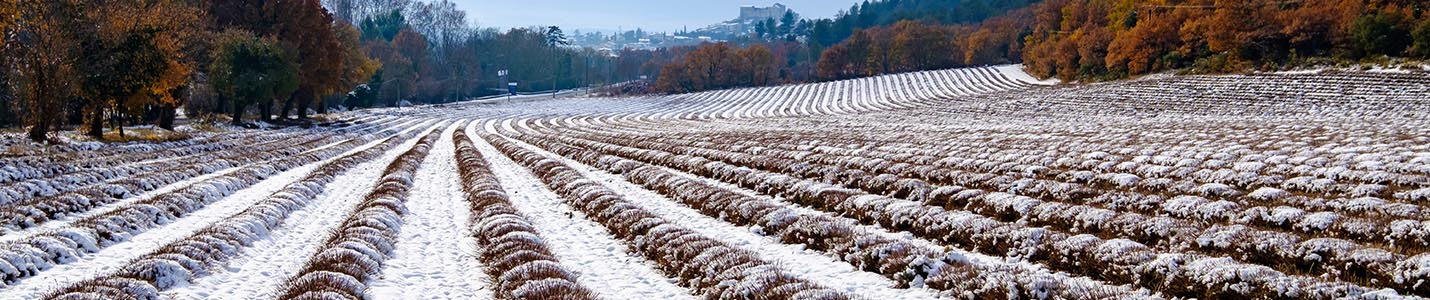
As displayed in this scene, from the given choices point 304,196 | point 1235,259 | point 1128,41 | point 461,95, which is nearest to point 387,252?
point 304,196

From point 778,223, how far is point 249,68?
5713cm

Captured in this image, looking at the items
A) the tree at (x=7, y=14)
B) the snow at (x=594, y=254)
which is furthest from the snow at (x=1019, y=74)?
the tree at (x=7, y=14)

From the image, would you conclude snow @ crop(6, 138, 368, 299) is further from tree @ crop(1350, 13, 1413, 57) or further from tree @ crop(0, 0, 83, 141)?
tree @ crop(1350, 13, 1413, 57)

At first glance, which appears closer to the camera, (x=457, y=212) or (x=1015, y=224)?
(x=1015, y=224)

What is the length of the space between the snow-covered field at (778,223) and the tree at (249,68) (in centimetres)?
2722

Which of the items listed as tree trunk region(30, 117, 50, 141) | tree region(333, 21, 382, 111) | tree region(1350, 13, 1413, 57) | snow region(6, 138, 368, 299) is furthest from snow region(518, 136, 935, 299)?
tree region(333, 21, 382, 111)

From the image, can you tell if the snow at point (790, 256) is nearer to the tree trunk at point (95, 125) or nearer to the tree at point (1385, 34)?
the tree trunk at point (95, 125)

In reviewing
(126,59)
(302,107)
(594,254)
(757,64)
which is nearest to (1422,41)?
(594,254)

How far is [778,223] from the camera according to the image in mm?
15039

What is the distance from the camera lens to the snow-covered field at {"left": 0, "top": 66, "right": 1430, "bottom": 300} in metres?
9.97

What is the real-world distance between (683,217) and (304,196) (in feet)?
36.5

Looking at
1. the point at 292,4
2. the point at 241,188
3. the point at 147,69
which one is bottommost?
the point at 241,188

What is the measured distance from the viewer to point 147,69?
134ft

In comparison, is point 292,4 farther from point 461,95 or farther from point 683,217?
point 461,95
